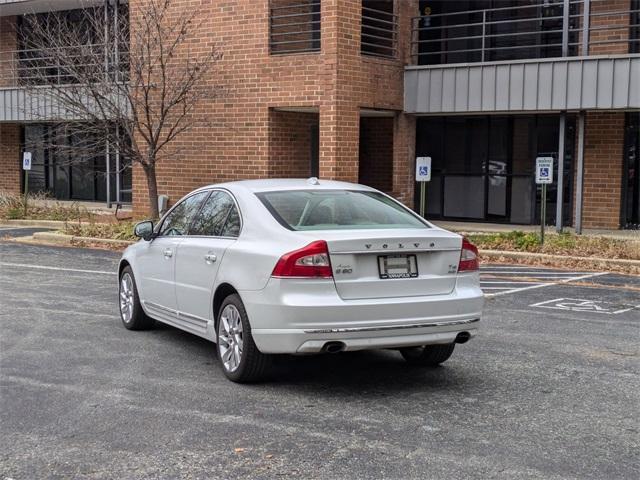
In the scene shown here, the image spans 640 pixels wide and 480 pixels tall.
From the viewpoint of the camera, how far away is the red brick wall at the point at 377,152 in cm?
2306

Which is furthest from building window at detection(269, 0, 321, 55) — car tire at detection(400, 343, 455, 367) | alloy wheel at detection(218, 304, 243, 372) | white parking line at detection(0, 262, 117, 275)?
alloy wheel at detection(218, 304, 243, 372)

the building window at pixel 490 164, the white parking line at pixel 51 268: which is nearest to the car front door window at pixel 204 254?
the white parking line at pixel 51 268

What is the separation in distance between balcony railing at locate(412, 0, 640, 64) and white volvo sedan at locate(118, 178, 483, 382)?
37.1 ft

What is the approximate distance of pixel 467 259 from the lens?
6.90 meters

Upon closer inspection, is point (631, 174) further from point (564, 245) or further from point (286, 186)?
point (286, 186)

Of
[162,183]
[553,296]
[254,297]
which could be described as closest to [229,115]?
[162,183]

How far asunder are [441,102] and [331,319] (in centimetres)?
1343

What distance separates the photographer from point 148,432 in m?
5.60

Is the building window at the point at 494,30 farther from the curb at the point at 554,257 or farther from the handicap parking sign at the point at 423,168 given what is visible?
the curb at the point at 554,257

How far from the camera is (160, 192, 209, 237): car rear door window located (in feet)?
26.5

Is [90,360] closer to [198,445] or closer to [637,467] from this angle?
[198,445]

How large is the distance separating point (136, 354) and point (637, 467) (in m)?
4.42

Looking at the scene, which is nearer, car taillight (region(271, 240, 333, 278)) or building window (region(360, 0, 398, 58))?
car taillight (region(271, 240, 333, 278))

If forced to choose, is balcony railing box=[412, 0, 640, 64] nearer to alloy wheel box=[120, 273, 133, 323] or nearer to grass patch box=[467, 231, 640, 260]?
grass patch box=[467, 231, 640, 260]
